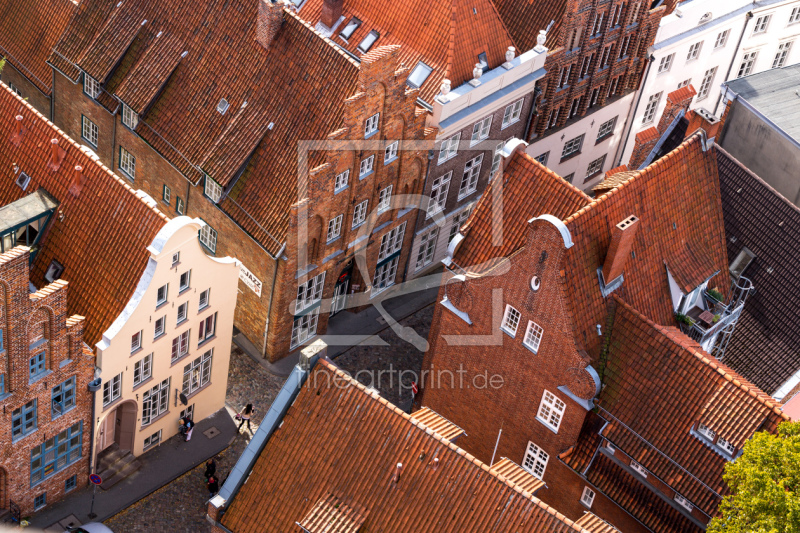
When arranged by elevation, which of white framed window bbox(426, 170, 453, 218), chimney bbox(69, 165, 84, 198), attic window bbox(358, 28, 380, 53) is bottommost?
chimney bbox(69, 165, 84, 198)

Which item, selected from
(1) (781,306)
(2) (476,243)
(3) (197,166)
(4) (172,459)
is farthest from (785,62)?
(4) (172,459)

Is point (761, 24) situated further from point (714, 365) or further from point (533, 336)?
point (714, 365)

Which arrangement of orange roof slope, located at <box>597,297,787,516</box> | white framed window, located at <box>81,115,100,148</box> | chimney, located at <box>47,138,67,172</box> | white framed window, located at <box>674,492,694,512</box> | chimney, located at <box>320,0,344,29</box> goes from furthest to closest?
white framed window, located at <box>81,115,100,148</box>, chimney, located at <box>320,0,344,29</box>, chimney, located at <box>47,138,67,172</box>, white framed window, located at <box>674,492,694,512</box>, orange roof slope, located at <box>597,297,787,516</box>

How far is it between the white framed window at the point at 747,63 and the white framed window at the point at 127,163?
47.7 metres

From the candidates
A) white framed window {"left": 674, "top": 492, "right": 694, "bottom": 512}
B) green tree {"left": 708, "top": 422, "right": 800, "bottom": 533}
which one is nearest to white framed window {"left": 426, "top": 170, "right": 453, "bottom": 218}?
white framed window {"left": 674, "top": 492, "right": 694, "bottom": 512}

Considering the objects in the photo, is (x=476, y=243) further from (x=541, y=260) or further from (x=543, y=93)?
(x=543, y=93)

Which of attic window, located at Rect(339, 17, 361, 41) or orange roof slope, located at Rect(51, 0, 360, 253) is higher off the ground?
attic window, located at Rect(339, 17, 361, 41)

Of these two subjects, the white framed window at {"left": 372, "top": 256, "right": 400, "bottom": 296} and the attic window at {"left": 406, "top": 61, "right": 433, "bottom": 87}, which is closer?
the attic window at {"left": 406, "top": 61, "right": 433, "bottom": 87}

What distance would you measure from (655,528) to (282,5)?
3641 centimetres

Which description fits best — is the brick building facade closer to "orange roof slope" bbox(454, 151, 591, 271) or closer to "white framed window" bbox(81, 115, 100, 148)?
"orange roof slope" bbox(454, 151, 591, 271)

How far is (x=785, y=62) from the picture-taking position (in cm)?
9631

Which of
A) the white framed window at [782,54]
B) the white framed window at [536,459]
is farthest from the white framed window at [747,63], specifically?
the white framed window at [536,459]

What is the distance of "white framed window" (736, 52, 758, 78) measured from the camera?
93875 mm

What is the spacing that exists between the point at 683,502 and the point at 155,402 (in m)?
29.0
